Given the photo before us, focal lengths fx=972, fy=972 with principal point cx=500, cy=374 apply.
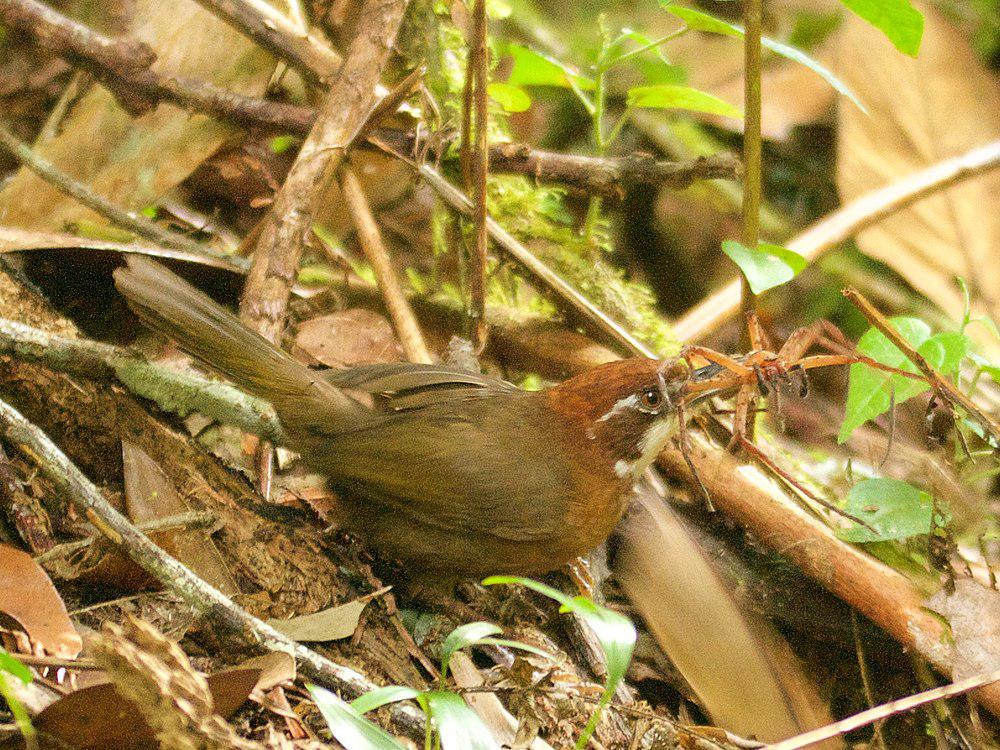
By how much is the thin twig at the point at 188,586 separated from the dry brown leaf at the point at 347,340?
1.36 metres

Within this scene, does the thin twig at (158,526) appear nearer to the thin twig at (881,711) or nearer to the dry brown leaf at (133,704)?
the dry brown leaf at (133,704)

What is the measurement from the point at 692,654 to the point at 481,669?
63 cm

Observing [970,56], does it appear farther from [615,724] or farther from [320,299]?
[615,724]

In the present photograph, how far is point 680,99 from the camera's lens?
342cm

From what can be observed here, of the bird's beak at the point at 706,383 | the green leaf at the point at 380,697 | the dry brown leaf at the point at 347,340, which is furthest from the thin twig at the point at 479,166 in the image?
the green leaf at the point at 380,697

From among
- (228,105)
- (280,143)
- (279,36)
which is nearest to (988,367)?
(279,36)

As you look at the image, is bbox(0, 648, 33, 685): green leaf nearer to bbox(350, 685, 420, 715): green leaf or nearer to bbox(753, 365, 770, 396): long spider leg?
bbox(350, 685, 420, 715): green leaf

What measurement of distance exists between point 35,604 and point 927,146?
5.24m

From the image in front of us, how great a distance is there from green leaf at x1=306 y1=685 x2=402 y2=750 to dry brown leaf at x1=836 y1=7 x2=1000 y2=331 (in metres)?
4.28

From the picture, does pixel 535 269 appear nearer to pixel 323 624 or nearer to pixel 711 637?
pixel 711 637

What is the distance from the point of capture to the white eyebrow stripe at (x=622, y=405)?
3.03 meters

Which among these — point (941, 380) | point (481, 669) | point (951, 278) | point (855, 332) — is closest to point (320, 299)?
point (481, 669)

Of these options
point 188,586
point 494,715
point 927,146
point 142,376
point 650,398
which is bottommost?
point 494,715

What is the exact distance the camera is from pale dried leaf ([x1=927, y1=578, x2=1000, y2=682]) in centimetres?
274
